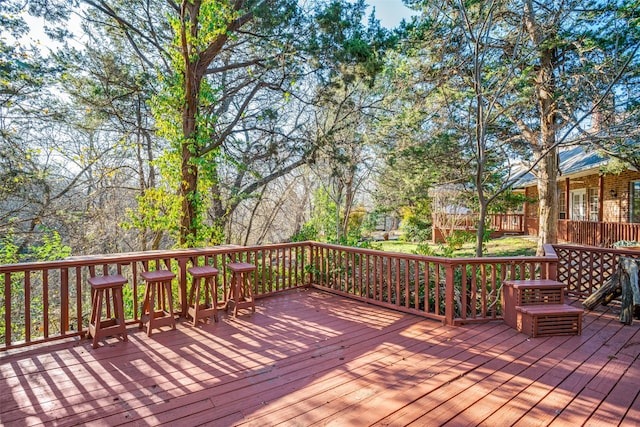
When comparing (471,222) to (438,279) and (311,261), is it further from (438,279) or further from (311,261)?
(438,279)

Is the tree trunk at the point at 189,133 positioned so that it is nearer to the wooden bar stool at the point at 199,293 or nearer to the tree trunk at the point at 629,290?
the wooden bar stool at the point at 199,293

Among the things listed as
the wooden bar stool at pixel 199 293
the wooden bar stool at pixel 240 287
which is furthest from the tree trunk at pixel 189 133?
the wooden bar stool at pixel 199 293

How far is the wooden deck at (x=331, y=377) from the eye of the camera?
2.23 metres

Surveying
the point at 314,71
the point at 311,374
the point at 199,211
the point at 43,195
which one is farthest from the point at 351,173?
the point at 43,195

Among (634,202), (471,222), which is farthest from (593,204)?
(471,222)

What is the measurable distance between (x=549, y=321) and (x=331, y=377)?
2.57 meters

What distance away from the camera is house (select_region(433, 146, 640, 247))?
9.38 metres

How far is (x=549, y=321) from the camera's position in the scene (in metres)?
3.59

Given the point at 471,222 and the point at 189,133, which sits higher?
the point at 189,133

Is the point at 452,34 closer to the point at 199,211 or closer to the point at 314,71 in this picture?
the point at 314,71

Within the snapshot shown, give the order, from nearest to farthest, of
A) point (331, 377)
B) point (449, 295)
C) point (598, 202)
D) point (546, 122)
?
point (331, 377), point (449, 295), point (546, 122), point (598, 202)

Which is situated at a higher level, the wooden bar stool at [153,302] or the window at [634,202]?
the window at [634,202]

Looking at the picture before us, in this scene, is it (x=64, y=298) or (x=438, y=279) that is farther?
(x=438, y=279)

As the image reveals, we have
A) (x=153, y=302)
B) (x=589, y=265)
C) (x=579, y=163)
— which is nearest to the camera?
(x=153, y=302)
